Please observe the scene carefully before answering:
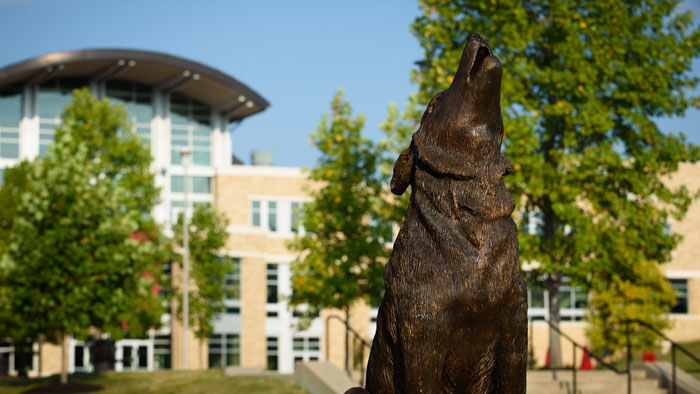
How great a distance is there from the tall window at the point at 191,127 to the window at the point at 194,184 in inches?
48.3

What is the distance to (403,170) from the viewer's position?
5.73 meters

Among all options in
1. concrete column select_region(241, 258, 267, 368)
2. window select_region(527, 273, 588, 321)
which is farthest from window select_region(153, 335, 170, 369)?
window select_region(527, 273, 588, 321)

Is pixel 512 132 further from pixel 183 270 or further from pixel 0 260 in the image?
pixel 183 270

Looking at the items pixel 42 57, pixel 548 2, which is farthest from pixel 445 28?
pixel 42 57

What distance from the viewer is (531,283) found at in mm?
21141

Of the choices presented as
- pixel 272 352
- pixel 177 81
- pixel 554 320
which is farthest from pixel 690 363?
pixel 177 81

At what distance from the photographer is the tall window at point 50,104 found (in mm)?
44531

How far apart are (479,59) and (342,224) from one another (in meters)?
16.6

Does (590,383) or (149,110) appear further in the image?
(149,110)

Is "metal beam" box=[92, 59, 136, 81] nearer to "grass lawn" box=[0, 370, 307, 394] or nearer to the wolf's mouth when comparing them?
"grass lawn" box=[0, 370, 307, 394]

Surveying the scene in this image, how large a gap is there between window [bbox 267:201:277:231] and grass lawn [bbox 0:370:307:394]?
75.2 feet

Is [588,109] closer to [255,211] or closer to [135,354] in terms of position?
[255,211]

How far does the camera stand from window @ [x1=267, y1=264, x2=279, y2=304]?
1650 inches

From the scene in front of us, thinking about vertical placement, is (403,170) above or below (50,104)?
below
